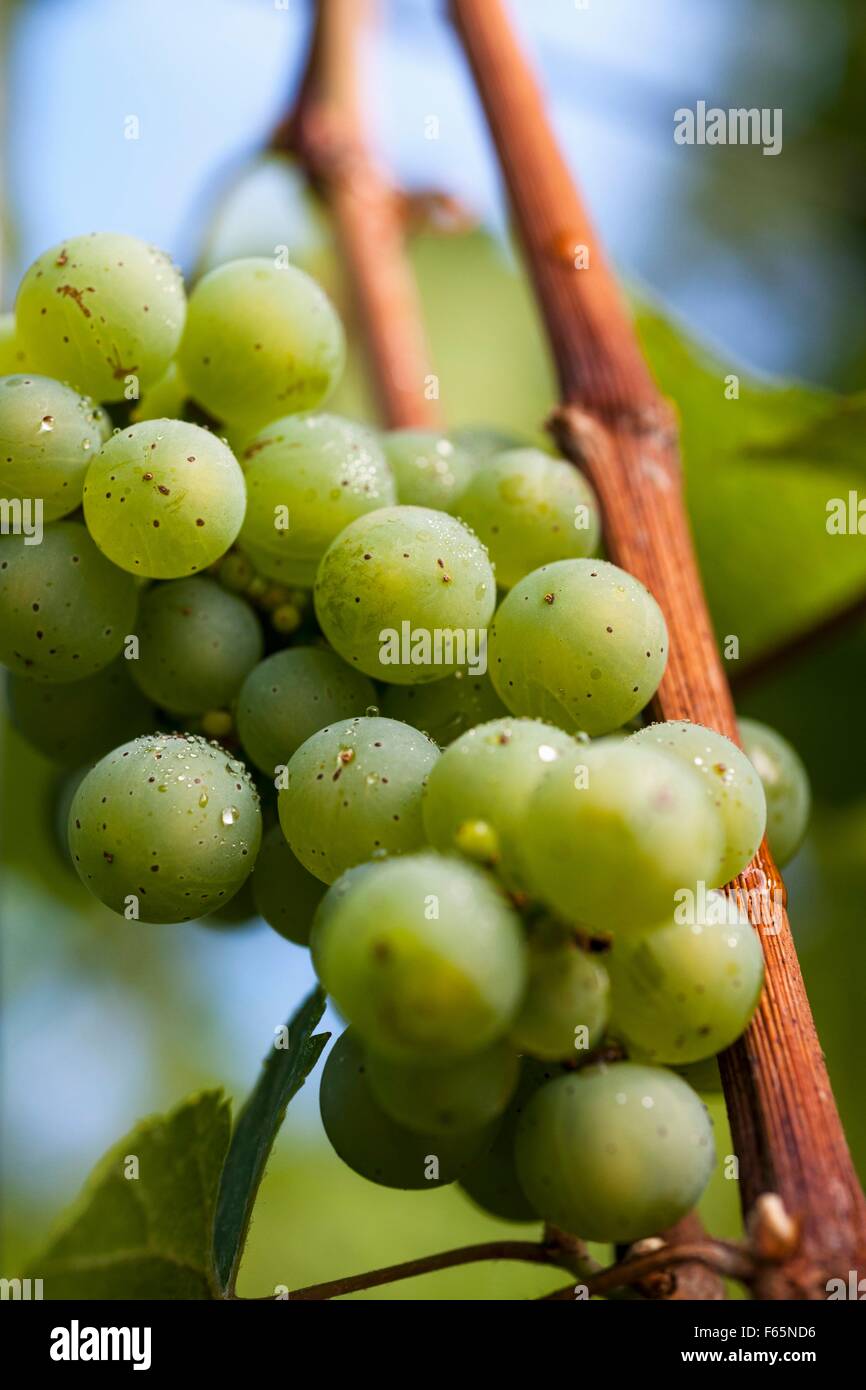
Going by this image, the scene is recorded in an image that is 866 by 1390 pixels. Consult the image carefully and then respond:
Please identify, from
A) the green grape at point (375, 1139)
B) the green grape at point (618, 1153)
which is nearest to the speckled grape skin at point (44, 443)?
the green grape at point (375, 1139)

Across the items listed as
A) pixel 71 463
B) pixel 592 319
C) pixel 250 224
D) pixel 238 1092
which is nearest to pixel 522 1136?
pixel 71 463

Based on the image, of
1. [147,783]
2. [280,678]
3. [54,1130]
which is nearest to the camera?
[147,783]

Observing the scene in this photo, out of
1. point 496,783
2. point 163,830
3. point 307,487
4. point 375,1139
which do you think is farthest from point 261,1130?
point 307,487

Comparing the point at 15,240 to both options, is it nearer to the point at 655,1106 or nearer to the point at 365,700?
the point at 365,700

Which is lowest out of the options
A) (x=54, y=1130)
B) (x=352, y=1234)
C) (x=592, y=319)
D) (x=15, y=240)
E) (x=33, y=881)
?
(x=352, y=1234)

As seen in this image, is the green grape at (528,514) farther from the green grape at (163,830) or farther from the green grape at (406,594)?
the green grape at (163,830)

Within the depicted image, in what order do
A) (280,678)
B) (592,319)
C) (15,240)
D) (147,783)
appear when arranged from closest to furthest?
1. (147,783)
2. (280,678)
3. (592,319)
4. (15,240)

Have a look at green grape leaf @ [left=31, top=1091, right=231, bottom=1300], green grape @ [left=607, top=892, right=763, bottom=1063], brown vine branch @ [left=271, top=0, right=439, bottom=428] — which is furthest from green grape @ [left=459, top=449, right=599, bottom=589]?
brown vine branch @ [left=271, top=0, right=439, bottom=428]
